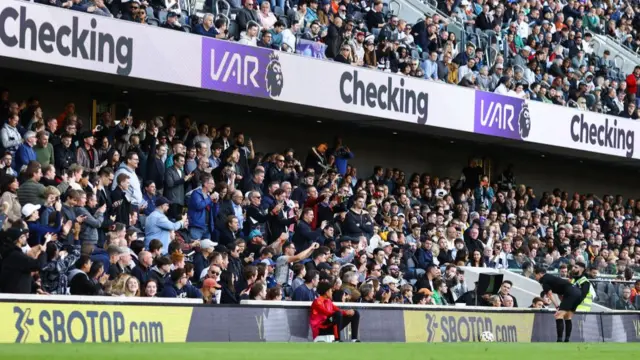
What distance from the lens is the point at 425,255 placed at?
22438mm

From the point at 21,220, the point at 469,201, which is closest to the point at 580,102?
the point at 469,201

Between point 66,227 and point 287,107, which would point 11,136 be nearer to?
point 66,227

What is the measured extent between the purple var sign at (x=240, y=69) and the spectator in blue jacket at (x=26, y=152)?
15.1ft

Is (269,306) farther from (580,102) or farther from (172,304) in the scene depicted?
(580,102)

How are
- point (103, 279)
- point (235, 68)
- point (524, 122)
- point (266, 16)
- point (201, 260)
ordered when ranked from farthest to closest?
point (524, 122) → point (266, 16) → point (235, 68) → point (201, 260) → point (103, 279)

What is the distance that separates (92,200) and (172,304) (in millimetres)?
2835

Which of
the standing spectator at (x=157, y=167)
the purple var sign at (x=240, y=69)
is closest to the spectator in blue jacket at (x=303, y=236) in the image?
the standing spectator at (x=157, y=167)

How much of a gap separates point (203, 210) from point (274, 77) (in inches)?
168

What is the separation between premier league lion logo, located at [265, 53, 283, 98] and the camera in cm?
2250

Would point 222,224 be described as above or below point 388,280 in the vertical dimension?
above

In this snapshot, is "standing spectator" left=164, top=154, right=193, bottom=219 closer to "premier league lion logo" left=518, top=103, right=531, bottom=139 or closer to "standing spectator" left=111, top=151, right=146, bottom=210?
"standing spectator" left=111, top=151, right=146, bottom=210

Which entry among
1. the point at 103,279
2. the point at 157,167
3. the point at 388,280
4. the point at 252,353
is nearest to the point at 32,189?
the point at 103,279

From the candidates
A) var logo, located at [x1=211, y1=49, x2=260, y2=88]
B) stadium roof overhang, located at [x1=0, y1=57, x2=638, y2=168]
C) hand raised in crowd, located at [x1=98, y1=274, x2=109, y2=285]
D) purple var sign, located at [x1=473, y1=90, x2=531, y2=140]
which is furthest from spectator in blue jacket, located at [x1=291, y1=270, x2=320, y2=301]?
purple var sign, located at [x1=473, y1=90, x2=531, y2=140]

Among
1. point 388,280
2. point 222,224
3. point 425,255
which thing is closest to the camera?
point 222,224
